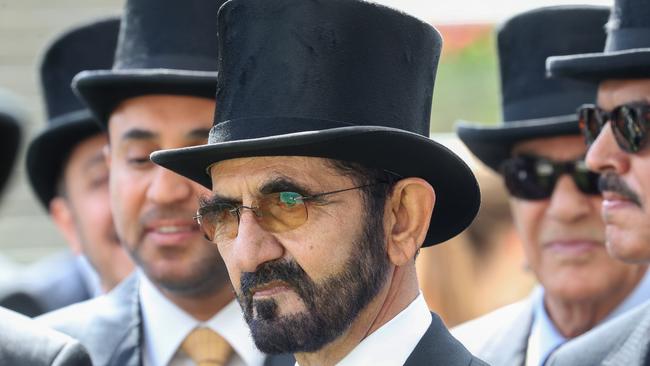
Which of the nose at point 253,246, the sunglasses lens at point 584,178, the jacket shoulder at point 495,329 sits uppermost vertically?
the nose at point 253,246

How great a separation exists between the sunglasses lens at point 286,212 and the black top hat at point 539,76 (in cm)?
229

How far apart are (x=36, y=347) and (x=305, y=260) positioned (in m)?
1.02

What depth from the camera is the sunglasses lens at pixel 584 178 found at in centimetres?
618

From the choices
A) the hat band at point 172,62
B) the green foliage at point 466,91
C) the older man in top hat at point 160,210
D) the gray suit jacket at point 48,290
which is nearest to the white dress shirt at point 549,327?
the older man in top hat at point 160,210

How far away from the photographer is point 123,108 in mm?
5793

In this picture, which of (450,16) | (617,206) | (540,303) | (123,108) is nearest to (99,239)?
(123,108)

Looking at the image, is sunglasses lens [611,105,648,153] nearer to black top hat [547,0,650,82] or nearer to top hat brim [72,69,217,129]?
black top hat [547,0,650,82]

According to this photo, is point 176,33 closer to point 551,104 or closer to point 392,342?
point 551,104

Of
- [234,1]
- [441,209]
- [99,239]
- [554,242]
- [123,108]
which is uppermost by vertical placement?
[234,1]

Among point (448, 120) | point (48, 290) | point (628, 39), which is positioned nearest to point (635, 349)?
point (628, 39)

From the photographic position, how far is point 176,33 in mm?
5754

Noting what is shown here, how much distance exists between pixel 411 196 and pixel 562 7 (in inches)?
94.5

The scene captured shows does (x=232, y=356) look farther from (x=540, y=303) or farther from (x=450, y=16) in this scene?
(x=450, y=16)

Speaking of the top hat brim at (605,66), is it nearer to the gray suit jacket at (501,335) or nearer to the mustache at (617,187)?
the mustache at (617,187)
